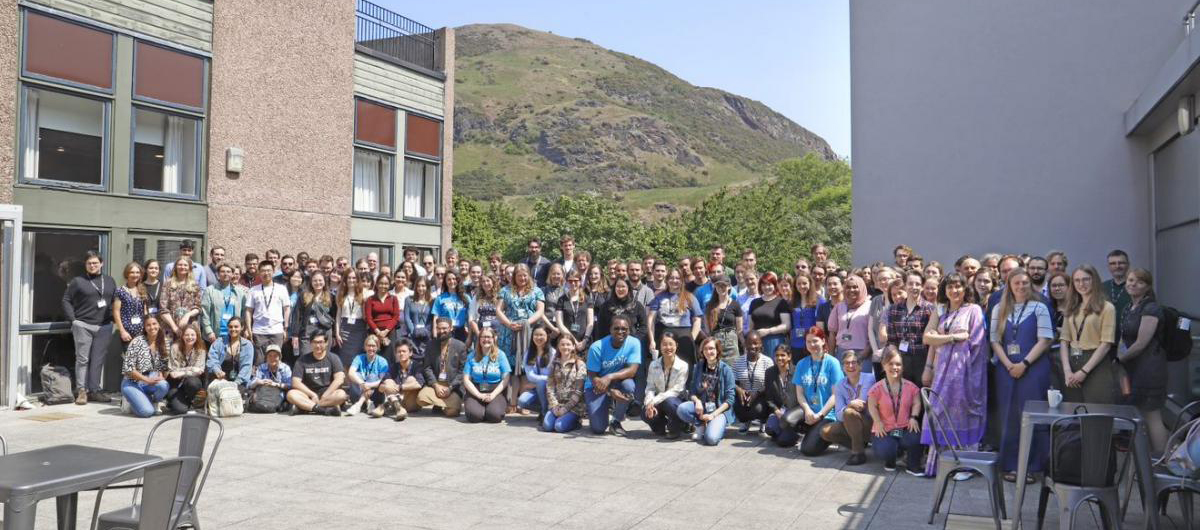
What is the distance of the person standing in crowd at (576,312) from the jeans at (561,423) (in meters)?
1.21

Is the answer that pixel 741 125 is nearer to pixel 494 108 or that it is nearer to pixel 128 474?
pixel 494 108

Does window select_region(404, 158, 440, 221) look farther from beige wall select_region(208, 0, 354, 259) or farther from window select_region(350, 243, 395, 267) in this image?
beige wall select_region(208, 0, 354, 259)

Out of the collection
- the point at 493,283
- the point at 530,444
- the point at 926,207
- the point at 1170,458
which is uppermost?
the point at 926,207

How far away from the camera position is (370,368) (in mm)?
10914

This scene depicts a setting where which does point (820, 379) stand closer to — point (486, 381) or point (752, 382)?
point (752, 382)

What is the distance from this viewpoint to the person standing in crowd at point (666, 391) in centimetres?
920

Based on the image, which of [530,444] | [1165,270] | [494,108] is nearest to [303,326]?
[530,444]

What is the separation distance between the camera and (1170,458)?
5402 millimetres

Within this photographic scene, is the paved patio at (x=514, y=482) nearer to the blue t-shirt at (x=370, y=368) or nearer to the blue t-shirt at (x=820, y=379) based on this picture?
the blue t-shirt at (x=820, y=379)

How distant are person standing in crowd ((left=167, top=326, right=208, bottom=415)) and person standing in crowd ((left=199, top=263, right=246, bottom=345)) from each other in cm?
37

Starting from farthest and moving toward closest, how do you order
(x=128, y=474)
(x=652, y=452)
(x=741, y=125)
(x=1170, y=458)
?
1. (x=741, y=125)
2. (x=652, y=452)
3. (x=1170, y=458)
4. (x=128, y=474)

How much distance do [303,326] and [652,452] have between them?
202 inches

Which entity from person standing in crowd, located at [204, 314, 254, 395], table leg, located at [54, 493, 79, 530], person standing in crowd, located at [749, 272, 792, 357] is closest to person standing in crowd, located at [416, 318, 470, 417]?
person standing in crowd, located at [204, 314, 254, 395]

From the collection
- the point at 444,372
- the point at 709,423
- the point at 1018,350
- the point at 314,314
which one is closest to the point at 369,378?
the point at 444,372
